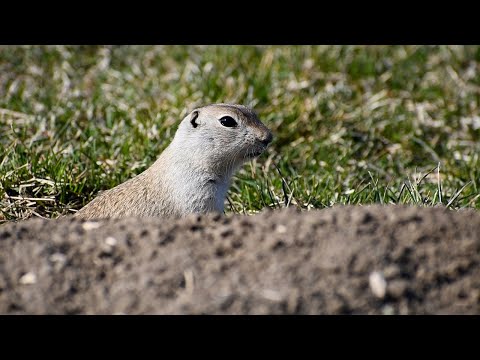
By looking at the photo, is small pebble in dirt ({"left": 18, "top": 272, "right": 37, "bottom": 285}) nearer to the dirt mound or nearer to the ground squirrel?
the dirt mound

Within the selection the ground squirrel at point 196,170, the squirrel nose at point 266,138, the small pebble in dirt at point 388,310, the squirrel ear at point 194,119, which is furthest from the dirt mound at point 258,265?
the squirrel ear at point 194,119

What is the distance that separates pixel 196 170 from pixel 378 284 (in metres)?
2.44

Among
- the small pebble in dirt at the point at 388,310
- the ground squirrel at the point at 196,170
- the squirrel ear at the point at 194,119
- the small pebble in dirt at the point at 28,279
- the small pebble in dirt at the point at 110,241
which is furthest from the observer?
the squirrel ear at the point at 194,119

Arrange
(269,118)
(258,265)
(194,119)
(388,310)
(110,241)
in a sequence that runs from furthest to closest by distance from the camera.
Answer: (269,118)
(194,119)
(110,241)
(258,265)
(388,310)

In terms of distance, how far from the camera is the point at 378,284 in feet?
11.1

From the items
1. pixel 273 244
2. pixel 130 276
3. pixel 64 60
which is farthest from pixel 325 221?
pixel 64 60

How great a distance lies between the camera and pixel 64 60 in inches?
372

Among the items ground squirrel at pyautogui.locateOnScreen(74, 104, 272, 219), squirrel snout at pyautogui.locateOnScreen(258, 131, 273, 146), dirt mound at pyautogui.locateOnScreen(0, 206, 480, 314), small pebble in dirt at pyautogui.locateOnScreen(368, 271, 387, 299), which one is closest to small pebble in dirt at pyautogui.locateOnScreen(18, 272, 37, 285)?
dirt mound at pyautogui.locateOnScreen(0, 206, 480, 314)

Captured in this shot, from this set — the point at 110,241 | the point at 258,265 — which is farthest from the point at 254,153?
the point at 258,265

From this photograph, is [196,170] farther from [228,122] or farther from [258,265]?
[258,265]

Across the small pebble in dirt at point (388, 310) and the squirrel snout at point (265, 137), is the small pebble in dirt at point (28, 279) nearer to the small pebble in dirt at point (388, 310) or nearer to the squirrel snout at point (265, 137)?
the small pebble in dirt at point (388, 310)

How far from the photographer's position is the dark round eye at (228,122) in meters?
5.63

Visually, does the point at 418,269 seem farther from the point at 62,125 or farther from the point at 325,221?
the point at 62,125
